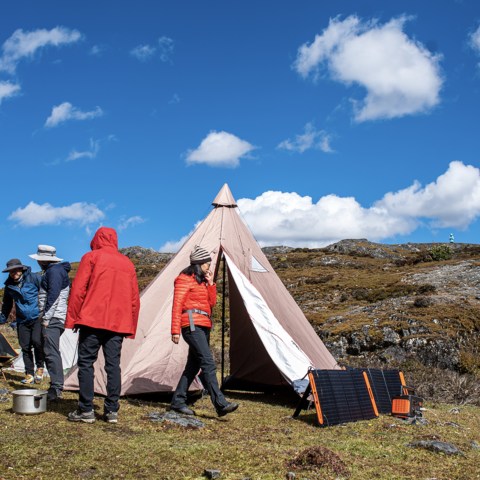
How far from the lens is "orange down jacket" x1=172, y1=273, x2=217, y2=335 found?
683 centimetres

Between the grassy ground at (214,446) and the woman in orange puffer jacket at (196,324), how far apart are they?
302 millimetres

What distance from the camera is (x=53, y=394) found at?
7.17 metres

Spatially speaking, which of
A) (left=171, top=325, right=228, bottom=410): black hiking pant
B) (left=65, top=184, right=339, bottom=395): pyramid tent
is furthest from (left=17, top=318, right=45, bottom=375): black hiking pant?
(left=171, top=325, right=228, bottom=410): black hiking pant

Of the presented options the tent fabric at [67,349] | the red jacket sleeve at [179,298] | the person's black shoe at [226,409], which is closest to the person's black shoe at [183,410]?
the person's black shoe at [226,409]

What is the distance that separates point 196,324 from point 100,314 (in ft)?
4.21

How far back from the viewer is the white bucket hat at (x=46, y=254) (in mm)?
7438

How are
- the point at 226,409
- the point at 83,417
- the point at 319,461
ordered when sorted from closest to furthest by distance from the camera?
1. the point at 319,461
2. the point at 83,417
3. the point at 226,409

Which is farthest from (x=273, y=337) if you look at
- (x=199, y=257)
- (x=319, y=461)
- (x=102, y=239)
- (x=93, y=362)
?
(x=319, y=461)

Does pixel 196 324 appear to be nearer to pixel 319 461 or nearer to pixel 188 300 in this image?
pixel 188 300

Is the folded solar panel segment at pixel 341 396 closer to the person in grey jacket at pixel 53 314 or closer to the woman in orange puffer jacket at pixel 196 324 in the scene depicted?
the woman in orange puffer jacket at pixel 196 324

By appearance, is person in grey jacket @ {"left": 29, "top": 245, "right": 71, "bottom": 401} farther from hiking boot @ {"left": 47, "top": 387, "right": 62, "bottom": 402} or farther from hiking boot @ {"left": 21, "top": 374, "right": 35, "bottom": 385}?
hiking boot @ {"left": 21, "top": 374, "right": 35, "bottom": 385}

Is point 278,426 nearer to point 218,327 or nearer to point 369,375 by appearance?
point 369,375

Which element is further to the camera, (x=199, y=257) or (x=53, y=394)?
(x=53, y=394)

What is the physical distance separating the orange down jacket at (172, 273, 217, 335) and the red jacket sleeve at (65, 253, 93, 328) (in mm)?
1160
